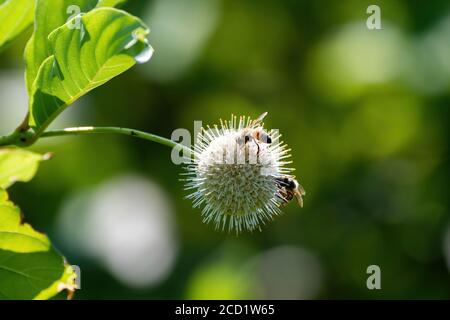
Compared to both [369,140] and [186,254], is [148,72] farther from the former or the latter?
[369,140]

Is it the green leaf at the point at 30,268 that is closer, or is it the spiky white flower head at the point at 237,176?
the green leaf at the point at 30,268

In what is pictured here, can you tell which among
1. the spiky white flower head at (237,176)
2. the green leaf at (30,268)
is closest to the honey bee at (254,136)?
the spiky white flower head at (237,176)

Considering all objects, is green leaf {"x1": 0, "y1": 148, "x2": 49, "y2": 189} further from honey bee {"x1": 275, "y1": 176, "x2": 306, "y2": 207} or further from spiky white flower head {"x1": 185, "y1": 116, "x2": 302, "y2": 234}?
honey bee {"x1": 275, "y1": 176, "x2": 306, "y2": 207}

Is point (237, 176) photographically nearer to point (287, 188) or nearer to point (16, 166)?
point (287, 188)

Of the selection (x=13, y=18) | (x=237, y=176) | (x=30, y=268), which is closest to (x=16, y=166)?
(x=30, y=268)

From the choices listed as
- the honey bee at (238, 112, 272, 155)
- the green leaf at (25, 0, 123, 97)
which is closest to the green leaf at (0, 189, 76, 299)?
the green leaf at (25, 0, 123, 97)

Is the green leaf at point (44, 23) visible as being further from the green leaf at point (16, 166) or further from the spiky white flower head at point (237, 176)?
the spiky white flower head at point (237, 176)
